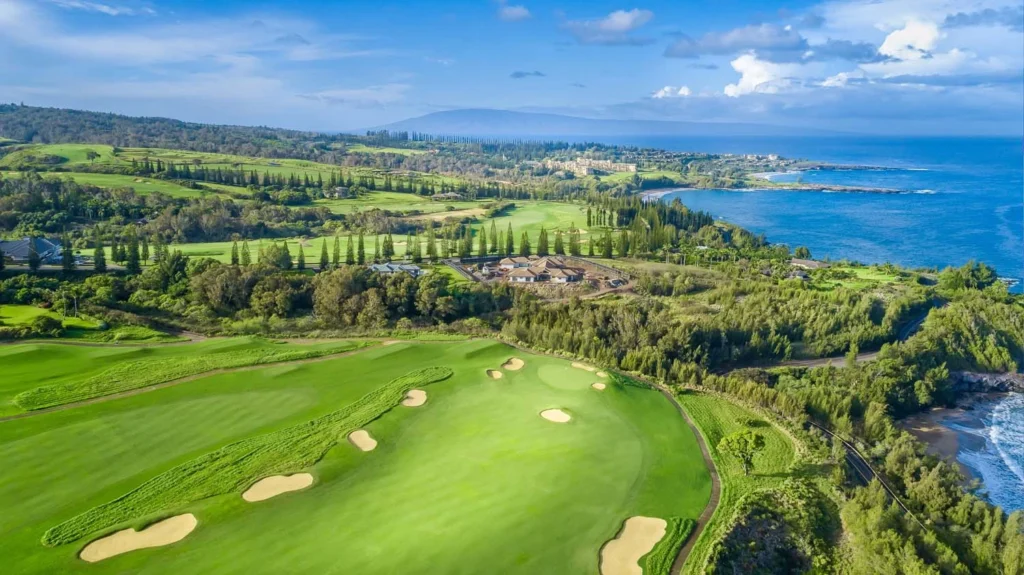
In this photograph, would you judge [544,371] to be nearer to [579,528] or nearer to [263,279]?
[579,528]

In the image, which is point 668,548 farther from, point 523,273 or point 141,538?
point 523,273

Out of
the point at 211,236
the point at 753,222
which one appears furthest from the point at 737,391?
the point at 753,222

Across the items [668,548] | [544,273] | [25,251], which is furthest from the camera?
[544,273]

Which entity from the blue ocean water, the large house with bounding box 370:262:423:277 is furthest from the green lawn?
the blue ocean water

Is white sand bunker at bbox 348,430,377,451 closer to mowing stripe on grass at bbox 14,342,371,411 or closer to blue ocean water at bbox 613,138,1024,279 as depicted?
mowing stripe on grass at bbox 14,342,371,411


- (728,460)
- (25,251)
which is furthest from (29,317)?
(728,460)
